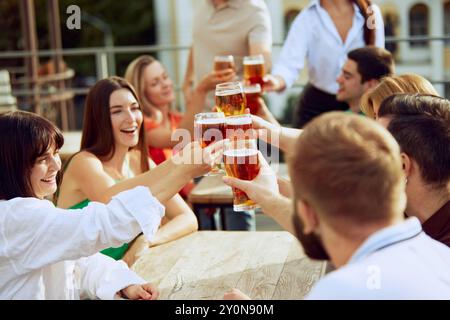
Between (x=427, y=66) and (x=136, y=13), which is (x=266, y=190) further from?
(x=136, y=13)

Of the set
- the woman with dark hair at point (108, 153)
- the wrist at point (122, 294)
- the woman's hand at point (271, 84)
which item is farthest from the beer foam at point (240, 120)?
the woman's hand at point (271, 84)

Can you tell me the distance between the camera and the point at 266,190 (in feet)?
6.40

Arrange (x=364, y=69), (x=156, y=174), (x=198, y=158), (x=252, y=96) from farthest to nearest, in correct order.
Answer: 1. (x=364, y=69)
2. (x=252, y=96)
3. (x=156, y=174)
4. (x=198, y=158)

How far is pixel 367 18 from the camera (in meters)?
3.94

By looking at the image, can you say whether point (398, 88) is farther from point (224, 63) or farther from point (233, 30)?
point (233, 30)

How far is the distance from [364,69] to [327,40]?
0.44m

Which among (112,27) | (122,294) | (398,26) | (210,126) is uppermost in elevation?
(112,27)

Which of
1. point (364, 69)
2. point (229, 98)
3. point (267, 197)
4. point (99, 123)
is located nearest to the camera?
point (267, 197)

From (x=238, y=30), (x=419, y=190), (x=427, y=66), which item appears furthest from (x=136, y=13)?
(x=419, y=190)

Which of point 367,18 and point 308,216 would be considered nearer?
point 308,216

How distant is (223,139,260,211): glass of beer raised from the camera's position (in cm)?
199

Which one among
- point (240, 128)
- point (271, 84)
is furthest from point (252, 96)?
point (240, 128)

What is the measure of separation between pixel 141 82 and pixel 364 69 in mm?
1254

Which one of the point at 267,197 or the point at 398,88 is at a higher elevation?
the point at 398,88
